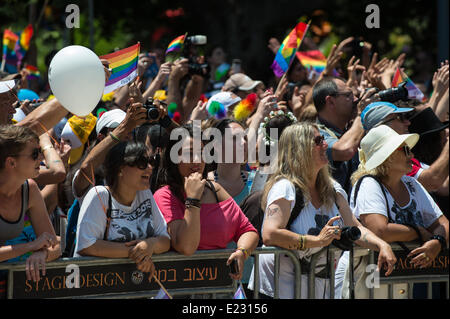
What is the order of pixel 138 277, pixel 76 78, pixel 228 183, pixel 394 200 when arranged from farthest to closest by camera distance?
pixel 228 183 → pixel 394 200 → pixel 76 78 → pixel 138 277

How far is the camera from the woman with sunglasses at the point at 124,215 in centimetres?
434

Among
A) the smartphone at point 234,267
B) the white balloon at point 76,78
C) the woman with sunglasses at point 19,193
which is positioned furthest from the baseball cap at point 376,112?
the woman with sunglasses at point 19,193

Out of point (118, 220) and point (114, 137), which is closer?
point (118, 220)

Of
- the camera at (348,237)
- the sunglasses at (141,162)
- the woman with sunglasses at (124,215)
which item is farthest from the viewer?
the camera at (348,237)

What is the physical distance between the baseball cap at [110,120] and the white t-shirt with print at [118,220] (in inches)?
32.5

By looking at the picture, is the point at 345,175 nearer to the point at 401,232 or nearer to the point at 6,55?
the point at 401,232

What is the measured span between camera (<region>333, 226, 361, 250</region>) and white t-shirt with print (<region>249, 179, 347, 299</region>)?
0.16 metres

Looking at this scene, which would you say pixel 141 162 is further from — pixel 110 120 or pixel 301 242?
pixel 301 242

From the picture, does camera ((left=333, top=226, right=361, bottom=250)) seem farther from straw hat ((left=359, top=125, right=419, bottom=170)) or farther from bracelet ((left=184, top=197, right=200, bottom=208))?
bracelet ((left=184, top=197, right=200, bottom=208))

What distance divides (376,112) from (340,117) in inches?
21.6

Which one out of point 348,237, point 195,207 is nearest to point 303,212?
point 348,237

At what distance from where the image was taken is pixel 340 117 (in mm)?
6324

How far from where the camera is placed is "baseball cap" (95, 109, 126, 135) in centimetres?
525

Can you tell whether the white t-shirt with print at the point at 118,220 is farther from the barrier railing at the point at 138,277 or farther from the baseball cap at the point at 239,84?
the baseball cap at the point at 239,84
